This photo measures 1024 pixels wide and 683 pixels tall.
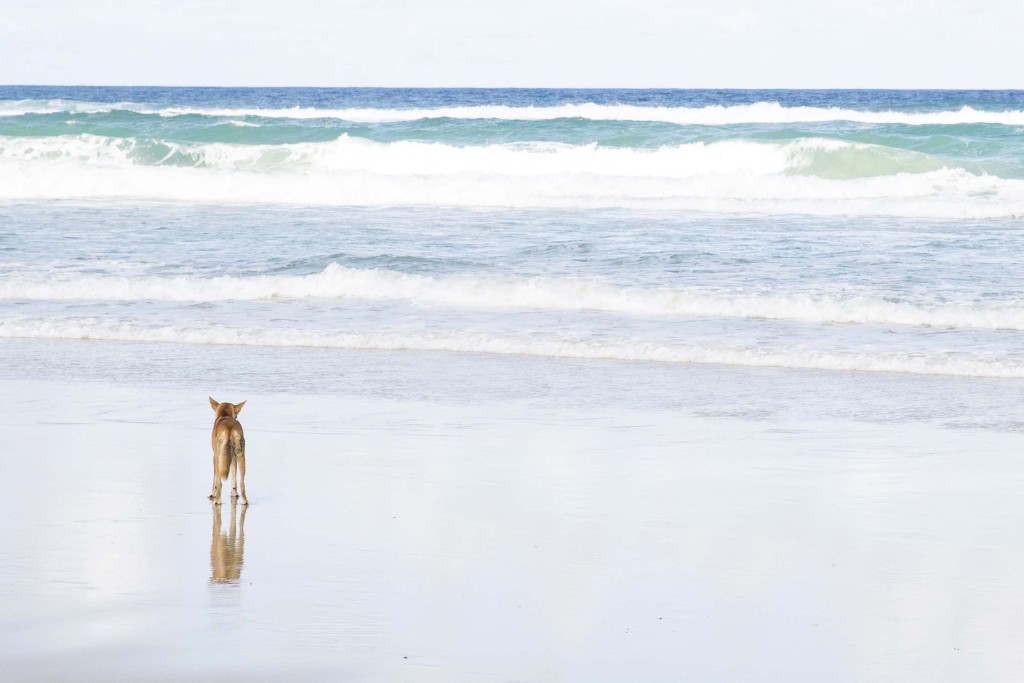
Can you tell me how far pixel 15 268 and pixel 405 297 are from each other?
13.1 feet

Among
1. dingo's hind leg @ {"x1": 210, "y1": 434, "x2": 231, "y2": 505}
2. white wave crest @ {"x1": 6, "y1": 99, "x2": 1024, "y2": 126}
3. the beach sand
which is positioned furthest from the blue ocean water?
white wave crest @ {"x1": 6, "y1": 99, "x2": 1024, "y2": 126}

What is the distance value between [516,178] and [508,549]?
1935 centimetres

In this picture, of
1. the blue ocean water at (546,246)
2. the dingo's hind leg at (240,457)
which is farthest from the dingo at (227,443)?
the blue ocean water at (546,246)

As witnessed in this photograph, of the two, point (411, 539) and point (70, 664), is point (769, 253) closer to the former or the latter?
point (411, 539)

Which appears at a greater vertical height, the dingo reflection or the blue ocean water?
the blue ocean water

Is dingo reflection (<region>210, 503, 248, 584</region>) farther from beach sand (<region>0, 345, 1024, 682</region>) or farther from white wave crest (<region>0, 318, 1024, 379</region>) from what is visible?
white wave crest (<region>0, 318, 1024, 379</region>)

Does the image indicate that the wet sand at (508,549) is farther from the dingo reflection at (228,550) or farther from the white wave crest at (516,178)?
the white wave crest at (516,178)

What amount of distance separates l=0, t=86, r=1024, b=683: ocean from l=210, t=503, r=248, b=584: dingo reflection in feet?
0.06

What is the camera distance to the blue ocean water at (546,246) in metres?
9.87

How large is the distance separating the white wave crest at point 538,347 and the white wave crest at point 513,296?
130 cm

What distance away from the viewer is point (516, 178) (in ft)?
78.2

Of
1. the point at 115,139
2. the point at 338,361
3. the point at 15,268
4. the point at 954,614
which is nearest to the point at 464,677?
the point at 954,614

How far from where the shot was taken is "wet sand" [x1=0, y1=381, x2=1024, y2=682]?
3.79 m

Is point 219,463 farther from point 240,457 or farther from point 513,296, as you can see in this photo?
point 513,296
